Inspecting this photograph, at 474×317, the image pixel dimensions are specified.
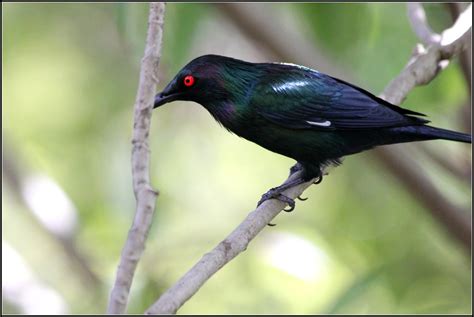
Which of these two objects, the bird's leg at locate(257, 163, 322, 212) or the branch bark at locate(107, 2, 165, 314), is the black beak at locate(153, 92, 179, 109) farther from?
the branch bark at locate(107, 2, 165, 314)

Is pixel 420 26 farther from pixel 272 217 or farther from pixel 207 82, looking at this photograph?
pixel 272 217

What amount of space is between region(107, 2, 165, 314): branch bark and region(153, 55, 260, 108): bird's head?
39.0 inches

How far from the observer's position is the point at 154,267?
554 cm

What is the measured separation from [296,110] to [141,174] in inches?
74.2

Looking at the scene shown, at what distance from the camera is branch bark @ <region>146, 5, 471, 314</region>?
2574 millimetres

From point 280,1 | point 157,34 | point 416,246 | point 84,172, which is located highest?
point 280,1

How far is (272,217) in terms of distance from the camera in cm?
377

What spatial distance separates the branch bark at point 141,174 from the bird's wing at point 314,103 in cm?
129

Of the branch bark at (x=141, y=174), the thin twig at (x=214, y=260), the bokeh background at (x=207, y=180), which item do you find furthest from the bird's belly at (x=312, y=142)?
the branch bark at (x=141, y=174)

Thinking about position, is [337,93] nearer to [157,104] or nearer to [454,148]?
[157,104]

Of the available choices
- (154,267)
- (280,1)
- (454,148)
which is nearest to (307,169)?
(154,267)

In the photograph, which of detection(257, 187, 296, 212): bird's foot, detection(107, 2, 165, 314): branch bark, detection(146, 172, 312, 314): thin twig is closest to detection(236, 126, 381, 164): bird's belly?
detection(257, 187, 296, 212): bird's foot

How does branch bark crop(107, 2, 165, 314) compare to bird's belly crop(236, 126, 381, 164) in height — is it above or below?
below

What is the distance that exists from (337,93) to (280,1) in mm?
1573
